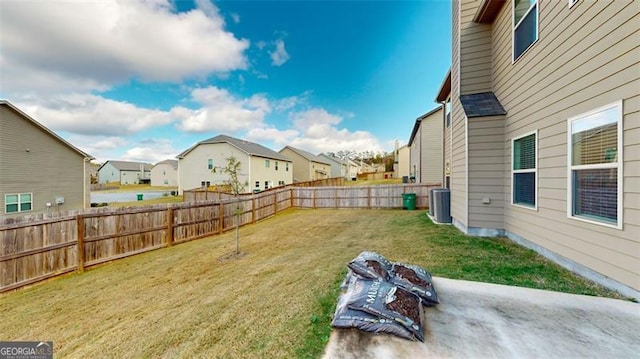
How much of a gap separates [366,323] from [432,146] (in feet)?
49.3

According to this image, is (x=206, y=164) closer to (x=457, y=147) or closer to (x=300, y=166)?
(x=300, y=166)

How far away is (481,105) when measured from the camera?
6098 millimetres

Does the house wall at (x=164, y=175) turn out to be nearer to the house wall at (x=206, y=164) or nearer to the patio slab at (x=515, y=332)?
the house wall at (x=206, y=164)

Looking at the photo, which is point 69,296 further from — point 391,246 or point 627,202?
point 627,202

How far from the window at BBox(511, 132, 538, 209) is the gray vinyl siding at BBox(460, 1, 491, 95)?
2053 mm

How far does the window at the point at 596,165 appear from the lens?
297 cm

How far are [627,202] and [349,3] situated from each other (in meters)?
11.5

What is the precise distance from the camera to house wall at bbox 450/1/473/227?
251 inches

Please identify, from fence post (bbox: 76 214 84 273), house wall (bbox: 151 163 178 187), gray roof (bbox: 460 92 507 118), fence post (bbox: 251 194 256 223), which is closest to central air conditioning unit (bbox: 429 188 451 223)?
gray roof (bbox: 460 92 507 118)

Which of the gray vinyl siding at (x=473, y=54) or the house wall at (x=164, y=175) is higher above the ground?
the gray vinyl siding at (x=473, y=54)

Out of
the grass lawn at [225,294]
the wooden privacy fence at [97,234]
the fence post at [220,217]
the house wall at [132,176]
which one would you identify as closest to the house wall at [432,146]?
the grass lawn at [225,294]

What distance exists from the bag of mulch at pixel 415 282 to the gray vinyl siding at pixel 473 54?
5525 mm

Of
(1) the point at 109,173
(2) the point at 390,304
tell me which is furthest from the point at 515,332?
(1) the point at 109,173

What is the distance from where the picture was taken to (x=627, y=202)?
9.20 feet
